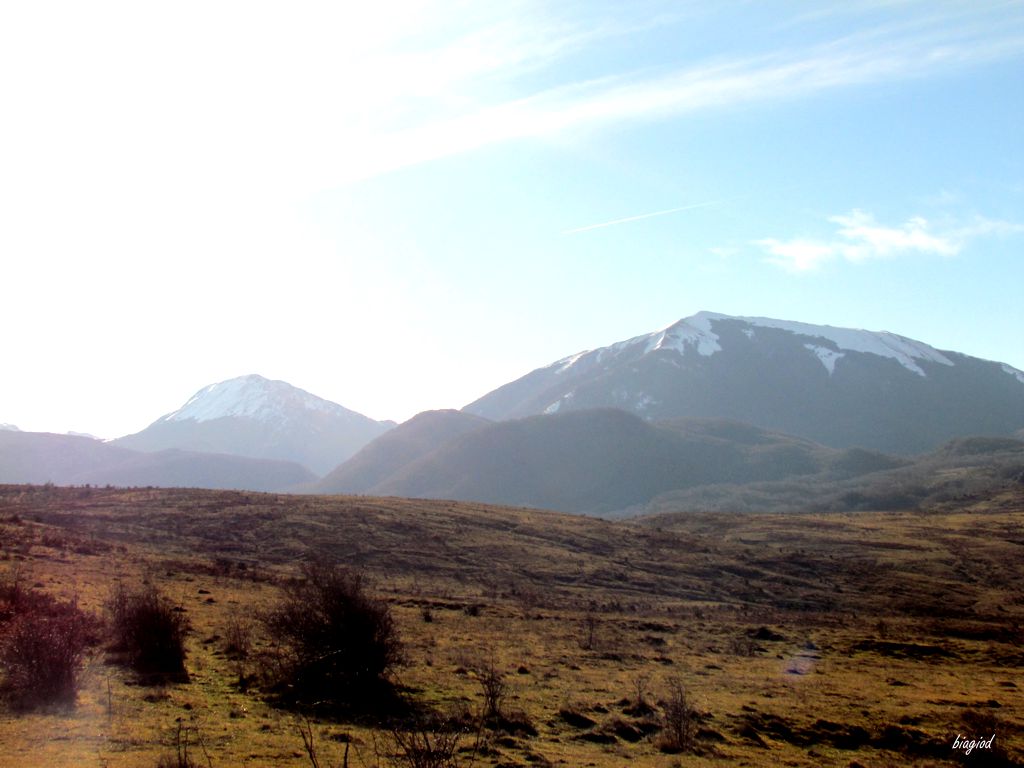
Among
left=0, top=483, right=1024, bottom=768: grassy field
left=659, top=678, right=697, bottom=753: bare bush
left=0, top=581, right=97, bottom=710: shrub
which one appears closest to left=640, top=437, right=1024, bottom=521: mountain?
left=0, top=483, right=1024, bottom=768: grassy field

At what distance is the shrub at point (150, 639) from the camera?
16.8 meters

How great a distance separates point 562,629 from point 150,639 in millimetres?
17128

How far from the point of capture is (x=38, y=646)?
14.4 meters

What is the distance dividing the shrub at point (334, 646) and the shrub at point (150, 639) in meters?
2.11

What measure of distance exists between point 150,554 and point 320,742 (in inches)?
1153

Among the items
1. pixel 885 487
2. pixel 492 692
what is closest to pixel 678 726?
pixel 492 692

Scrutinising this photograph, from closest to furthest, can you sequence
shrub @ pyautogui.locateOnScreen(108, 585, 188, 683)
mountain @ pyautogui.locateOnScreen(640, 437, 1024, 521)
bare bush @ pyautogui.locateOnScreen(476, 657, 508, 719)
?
bare bush @ pyautogui.locateOnScreen(476, 657, 508, 719) < shrub @ pyautogui.locateOnScreen(108, 585, 188, 683) < mountain @ pyautogui.locateOnScreen(640, 437, 1024, 521)

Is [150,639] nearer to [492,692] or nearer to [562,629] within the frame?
[492,692]

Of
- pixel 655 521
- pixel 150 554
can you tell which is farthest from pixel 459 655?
pixel 655 521

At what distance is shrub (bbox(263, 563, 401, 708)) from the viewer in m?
17.0

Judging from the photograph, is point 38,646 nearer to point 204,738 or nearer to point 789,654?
point 204,738

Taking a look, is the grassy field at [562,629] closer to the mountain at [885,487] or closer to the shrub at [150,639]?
the shrub at [150,639]

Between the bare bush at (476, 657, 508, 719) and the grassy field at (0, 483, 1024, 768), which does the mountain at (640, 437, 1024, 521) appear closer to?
the grassy field at (0, 483, 1024, 768)

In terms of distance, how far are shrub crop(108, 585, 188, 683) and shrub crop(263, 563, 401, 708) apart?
6.93 feet
